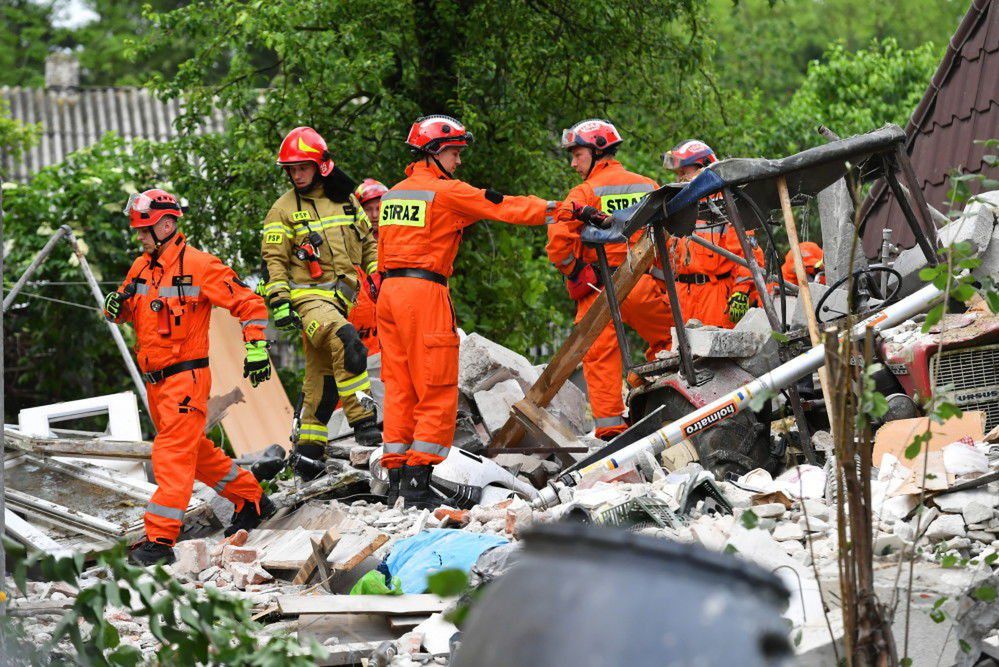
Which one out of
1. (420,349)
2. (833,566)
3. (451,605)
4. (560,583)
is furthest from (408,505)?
(560,583)

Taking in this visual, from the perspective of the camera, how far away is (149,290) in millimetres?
7934

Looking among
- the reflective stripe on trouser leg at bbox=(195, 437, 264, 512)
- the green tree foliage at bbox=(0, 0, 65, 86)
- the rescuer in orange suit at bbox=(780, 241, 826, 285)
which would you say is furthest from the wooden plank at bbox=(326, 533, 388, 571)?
the green tree foliage at bbox=(0, 0, 65, 86)

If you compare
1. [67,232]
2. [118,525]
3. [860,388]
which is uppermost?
[67,232]

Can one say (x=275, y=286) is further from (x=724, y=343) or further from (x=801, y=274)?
(x=801, y=274)

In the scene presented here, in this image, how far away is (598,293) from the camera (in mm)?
8938

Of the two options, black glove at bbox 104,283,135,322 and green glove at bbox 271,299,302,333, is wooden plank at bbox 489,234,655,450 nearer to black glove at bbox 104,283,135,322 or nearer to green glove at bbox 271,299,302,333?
green glove at bbox 271,299,302,333

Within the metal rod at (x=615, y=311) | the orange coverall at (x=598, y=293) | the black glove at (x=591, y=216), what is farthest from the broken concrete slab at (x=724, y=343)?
the orange coverall at (x=598, y=293)

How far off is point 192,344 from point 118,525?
1308mm

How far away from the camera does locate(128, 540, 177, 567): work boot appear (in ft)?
24.4

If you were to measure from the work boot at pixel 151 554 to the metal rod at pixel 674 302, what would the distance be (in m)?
3.13

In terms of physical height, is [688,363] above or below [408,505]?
above

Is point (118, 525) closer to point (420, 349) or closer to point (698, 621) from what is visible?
point (420, 349)

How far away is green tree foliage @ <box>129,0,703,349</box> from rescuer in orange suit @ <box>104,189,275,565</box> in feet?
14.4

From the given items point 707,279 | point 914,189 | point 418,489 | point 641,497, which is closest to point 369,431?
point 418,489
